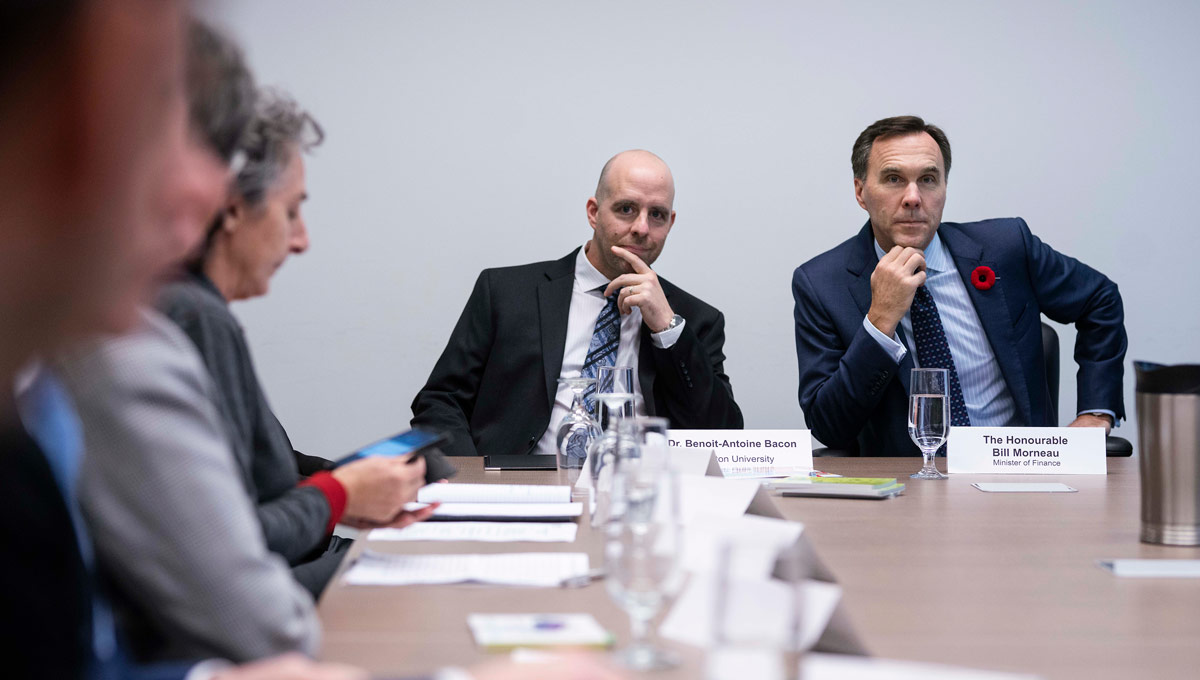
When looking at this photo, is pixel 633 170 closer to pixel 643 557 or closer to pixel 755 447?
pixel 755 447

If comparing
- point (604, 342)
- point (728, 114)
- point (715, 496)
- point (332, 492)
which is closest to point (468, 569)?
point (332, 492)

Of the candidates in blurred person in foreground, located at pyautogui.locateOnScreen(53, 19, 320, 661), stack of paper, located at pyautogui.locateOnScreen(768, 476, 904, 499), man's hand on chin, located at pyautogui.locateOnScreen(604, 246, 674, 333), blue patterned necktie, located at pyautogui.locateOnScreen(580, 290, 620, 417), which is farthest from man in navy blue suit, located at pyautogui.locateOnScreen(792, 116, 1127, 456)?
blurred person in foreground, located at pyautogui.locateOnScreen(53, 19, 320, 661)

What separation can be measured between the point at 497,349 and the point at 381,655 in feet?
7.48

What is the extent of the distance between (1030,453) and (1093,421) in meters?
0.75

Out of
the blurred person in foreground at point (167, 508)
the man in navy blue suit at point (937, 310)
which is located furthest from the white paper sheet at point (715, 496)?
the man in navy blue suit at point (937, 310)

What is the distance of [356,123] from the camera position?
14.3 ft

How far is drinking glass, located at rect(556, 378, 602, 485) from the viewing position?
7.92 feet

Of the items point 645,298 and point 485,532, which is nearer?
point 485,532

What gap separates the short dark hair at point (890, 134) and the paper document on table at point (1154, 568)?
214 cm

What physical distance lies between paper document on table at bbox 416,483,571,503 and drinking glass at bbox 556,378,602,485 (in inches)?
9.1

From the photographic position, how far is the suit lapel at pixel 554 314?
10.9 feet

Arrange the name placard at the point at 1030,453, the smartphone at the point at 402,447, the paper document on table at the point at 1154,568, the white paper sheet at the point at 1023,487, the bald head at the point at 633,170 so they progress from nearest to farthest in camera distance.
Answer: the paper document on table at the point at 1154,568
the smartphone at the point at 402,447
the white paper sheet at the point at 1023,487
the name placard at the point at 1030,453
the bald head at the point at 633,170

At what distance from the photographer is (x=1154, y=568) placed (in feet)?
4.78

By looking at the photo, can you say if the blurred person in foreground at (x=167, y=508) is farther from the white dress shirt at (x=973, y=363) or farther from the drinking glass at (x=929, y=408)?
the white dress shirt at (x=973, y=363)
